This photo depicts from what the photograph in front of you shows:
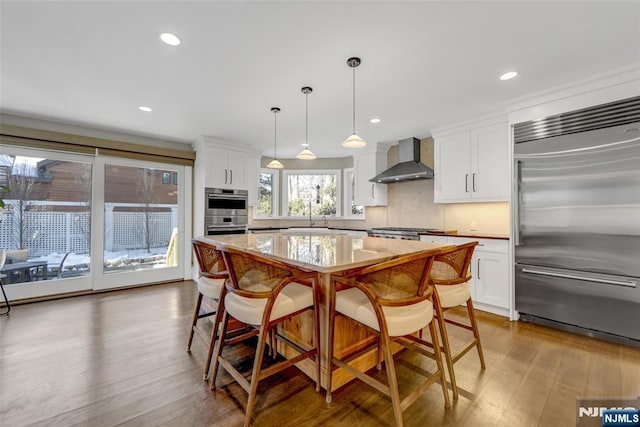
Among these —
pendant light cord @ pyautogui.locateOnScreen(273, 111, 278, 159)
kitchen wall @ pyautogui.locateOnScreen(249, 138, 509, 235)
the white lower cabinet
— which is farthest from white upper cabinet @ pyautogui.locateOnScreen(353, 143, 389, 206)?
the white lower cabinet

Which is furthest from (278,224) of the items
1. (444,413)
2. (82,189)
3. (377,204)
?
(444,413)

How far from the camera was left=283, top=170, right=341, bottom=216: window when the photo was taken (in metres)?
5.91

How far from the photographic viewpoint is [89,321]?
2.99 metres

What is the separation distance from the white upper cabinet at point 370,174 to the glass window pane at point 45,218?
444 cm

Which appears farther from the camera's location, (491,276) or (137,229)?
(137,229)

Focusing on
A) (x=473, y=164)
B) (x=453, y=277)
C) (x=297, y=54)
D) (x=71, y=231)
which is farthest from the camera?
(x=71, y=231)

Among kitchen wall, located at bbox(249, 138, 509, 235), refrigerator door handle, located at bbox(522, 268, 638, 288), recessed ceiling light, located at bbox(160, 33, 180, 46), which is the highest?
recessed ceiling light, located at bbox(160, 33, 180, 46)

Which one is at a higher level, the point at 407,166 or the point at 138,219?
the point at 407,166

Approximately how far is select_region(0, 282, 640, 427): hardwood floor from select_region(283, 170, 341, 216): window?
3581 millimetres

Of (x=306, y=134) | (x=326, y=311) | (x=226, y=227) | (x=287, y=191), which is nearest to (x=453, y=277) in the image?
(x=326, y=311)

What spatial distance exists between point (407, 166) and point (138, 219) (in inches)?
180

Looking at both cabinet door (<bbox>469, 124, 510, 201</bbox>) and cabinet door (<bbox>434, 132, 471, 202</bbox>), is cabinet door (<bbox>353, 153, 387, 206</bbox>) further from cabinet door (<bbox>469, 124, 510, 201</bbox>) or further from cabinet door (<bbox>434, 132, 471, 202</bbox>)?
cabinet door (<bbox>469, 124, 510, 201</bbox>)

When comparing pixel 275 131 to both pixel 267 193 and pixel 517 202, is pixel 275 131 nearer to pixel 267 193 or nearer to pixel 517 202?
pixel 267 193

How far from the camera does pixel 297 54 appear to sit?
219 cm
